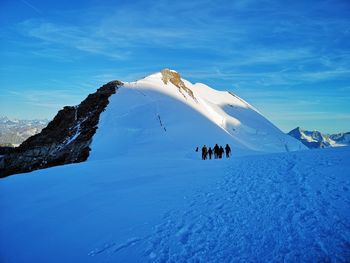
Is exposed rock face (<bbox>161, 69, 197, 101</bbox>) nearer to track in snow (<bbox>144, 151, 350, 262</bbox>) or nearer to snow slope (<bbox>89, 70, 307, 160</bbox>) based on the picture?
snow slope (<bbox>89, 70, 307, 160</bbox>)

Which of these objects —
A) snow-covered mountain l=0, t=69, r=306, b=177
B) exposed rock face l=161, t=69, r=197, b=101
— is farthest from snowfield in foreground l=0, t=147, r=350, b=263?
exposed rock face l=161, t=69, r=197, b=101

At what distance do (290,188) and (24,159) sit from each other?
53.0 m

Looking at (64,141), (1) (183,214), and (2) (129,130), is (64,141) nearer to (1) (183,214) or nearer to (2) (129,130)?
(2) (129,130)

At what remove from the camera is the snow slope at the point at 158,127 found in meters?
43.3

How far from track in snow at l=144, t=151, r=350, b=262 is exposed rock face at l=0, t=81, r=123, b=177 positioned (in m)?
30.9

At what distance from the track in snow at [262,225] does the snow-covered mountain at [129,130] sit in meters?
24.5

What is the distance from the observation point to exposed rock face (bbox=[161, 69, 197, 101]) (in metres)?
77.4

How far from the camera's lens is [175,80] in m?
81.4

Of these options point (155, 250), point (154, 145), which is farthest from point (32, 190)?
point (154, 145)

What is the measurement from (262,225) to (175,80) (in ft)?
243

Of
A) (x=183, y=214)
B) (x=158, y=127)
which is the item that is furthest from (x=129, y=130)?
(x=183, y=214)

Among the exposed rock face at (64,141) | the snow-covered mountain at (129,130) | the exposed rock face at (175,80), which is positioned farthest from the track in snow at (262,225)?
the exposed rock face at (175,80)

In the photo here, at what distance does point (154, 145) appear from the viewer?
4381 cm

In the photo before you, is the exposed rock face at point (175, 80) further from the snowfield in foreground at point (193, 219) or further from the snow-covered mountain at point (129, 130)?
the snowfield in foreground at point (193, 219)
